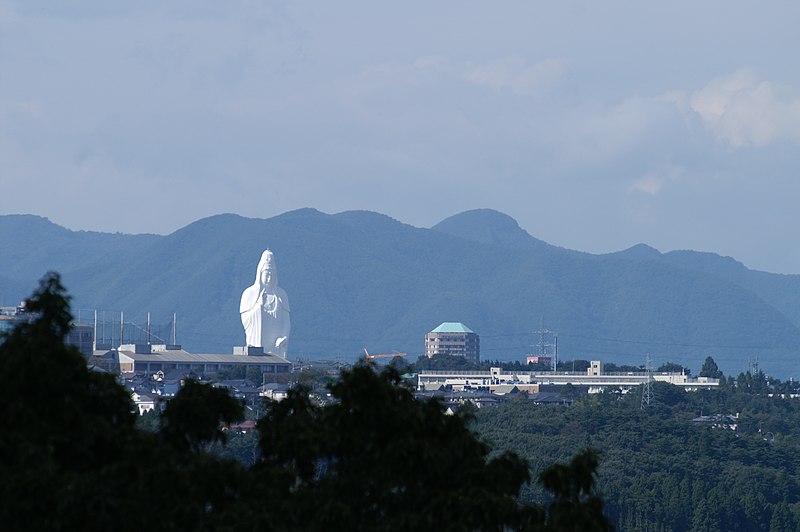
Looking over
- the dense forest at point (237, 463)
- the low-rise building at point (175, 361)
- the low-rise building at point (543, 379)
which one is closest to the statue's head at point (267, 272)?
the low-rise building at point (175, 361)

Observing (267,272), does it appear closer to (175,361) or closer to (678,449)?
(175,361)

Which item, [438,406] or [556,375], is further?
[556,375]

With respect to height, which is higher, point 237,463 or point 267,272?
point 267,272

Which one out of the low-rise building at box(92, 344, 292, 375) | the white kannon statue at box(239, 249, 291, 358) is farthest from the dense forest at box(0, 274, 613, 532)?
the low-rise building at box(92, 344, 292, 375)

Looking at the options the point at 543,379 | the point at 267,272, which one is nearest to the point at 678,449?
the point at 267,272

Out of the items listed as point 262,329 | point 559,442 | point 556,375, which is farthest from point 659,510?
point 556,375

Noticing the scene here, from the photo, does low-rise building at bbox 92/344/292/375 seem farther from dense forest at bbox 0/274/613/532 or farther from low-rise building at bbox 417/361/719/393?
dense forest at bbox 0/274/613/532

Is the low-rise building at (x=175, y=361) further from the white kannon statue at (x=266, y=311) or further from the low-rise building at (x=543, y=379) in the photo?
the low-rise building at (x=543, y=379)

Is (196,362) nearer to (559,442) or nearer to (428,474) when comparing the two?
(559,442)
